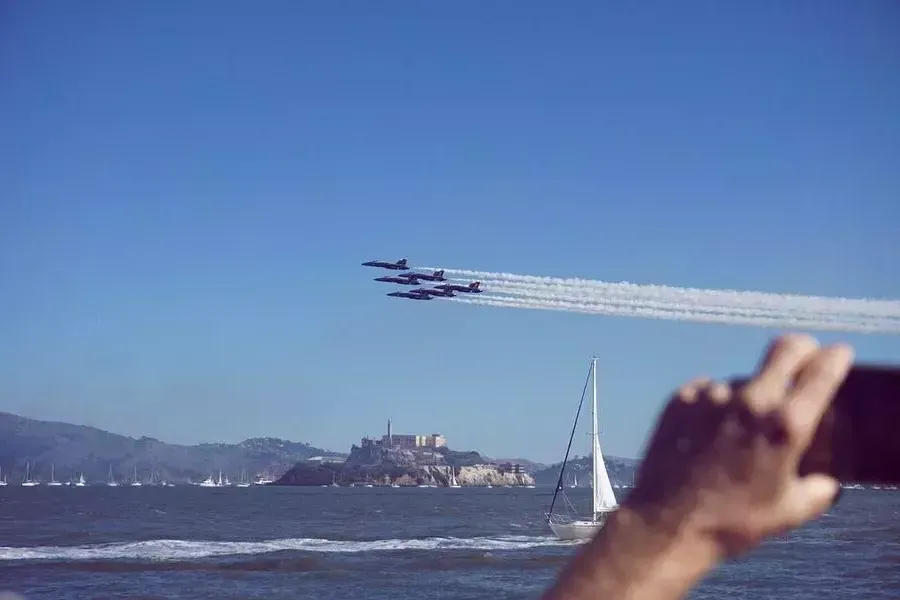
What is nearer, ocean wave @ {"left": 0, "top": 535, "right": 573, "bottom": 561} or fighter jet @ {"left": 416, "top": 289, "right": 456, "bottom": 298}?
fighter jet @ {"left": 416, "top": 289, "right": 456, "bottom": 298}

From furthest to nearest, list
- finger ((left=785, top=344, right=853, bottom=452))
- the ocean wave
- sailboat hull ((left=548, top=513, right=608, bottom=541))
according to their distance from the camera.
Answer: sailboat hull ((left=548, top=513, right=608, bottom=541)), the ocean wave, finger ((left=785, top=344, right=853, bottom=452))

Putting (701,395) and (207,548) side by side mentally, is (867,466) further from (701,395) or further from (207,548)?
(207,548)

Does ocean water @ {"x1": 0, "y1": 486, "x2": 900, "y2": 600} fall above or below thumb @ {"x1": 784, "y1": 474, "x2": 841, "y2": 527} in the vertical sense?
below

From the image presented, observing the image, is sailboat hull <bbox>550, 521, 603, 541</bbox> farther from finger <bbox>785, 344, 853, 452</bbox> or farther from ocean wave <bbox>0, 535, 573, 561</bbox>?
finger <bbox>785, 344, 853, 452</bbox>

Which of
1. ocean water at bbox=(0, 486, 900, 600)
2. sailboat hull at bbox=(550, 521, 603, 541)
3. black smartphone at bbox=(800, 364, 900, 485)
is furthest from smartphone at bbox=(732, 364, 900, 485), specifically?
sailboat hull at bbox=(550, 521, 603, 541)

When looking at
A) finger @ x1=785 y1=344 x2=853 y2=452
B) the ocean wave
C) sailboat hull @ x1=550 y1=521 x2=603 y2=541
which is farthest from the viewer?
sailboat hull @ x1=550 y1=521 x2=603 y2=541

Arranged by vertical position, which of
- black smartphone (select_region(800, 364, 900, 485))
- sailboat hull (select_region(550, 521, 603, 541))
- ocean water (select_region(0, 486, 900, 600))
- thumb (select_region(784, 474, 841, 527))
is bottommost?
ocean water (select_region(0, 486, 900, 600))
